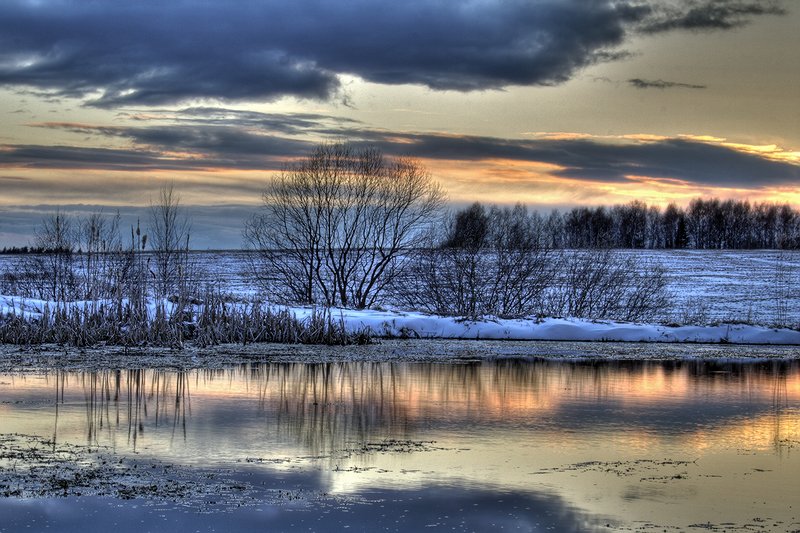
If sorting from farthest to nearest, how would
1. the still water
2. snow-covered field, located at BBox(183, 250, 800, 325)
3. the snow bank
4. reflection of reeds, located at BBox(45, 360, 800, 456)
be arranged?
snow-covered field, located at BBox(183, 250, 800, 325) → the snow bank → reflection of reeds, located at BBox(45, 360, 800, 456) → the still water

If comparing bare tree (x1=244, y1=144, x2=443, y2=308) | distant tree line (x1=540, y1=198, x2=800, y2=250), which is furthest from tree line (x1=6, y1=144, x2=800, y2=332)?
distant tree line (x1=540, y1=198, x2=800, y2=250)

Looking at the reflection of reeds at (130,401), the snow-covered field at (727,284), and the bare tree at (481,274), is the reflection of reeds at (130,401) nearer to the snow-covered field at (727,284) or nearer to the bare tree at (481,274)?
the snow-covered field at (727,284)

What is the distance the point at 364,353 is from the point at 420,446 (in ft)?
34.1

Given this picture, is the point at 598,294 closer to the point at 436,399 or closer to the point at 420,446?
the point at 436,399

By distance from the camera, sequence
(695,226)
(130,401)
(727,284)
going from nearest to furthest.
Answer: (130,401), (727,284), (695,226)

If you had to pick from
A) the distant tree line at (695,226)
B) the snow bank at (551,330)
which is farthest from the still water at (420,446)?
the distant tree line at (695,226)

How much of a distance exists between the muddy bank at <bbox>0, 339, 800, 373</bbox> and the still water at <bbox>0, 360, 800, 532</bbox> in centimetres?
150

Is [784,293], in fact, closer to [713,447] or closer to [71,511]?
[713,447]

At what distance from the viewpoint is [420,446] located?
1021 centimetres

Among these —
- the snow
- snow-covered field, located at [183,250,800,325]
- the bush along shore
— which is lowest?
snow-covered field, located at [183,250,800,325]

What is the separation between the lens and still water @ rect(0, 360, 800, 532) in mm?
7336

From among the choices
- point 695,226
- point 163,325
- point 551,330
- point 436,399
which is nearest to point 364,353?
point 163,325

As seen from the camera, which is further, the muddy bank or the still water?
the muddy bank

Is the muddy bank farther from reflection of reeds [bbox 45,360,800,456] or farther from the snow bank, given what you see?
reflection of reeds [bbox 45,360,800,456]
